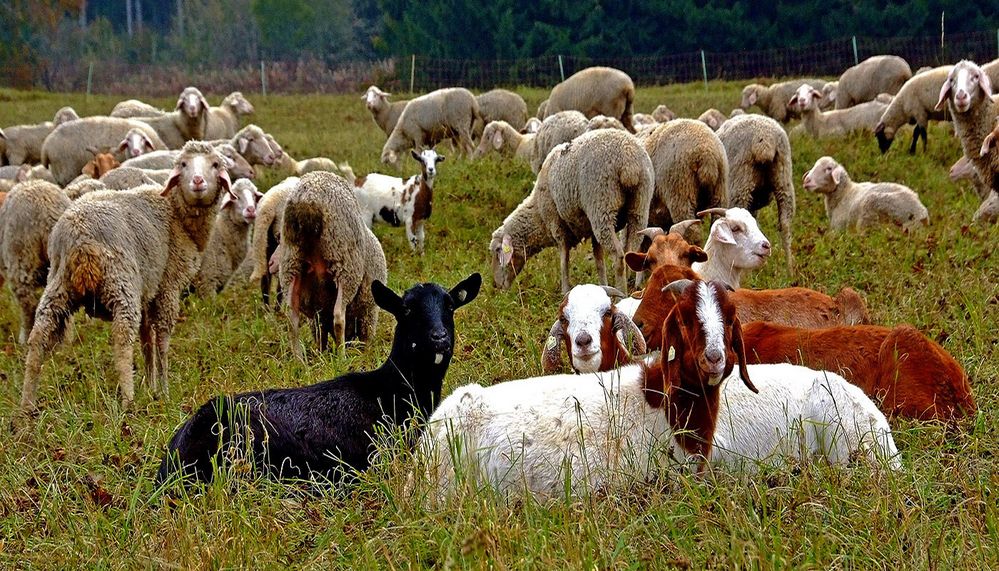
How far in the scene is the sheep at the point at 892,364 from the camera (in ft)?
17.4

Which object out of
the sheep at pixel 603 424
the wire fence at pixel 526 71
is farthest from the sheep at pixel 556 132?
the wire fence at pixel 526 71

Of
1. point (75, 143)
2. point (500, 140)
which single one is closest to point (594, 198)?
point (500, 140)

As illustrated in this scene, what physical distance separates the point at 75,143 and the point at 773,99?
14416 millimetres

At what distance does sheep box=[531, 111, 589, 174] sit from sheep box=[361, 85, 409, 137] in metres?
9.56

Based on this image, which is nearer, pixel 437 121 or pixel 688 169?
pixel 688 169

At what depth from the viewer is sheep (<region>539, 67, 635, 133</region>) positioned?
65.9 feet

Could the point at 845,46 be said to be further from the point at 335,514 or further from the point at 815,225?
the point at 335,514

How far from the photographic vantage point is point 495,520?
150 inches

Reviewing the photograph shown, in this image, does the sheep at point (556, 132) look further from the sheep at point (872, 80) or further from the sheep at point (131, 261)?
the sheep at point (872, 80)

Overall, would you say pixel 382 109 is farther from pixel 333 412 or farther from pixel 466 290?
pixel 333 412

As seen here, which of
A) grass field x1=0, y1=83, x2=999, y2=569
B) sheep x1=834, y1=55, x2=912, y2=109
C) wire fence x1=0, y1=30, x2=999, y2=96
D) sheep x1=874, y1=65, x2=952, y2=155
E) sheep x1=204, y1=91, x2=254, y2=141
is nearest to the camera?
grass field x1=0, y1=83, x2=999, y2=569

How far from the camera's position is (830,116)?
19.9 metres

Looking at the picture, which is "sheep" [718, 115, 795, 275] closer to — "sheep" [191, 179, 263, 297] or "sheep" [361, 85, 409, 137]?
"sheep" [191, 179, 263, 297]

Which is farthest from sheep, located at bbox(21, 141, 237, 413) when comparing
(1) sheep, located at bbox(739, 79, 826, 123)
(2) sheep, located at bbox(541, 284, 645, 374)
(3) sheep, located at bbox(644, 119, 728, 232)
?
Result: (1) sheep, located at bbox(739, 79, 826, 123)
